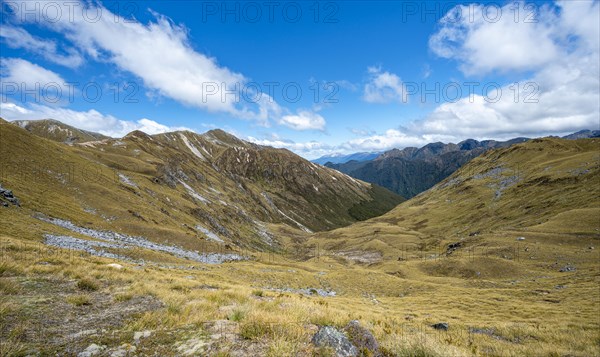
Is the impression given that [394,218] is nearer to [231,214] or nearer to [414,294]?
[231,214]

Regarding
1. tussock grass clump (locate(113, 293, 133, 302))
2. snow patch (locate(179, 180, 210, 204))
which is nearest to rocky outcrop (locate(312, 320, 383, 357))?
tussock grass clump (locate(113, 293, 133, 302))

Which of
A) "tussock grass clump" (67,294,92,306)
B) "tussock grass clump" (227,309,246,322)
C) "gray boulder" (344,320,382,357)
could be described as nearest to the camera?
"gray boulder" (344,320,382,357)

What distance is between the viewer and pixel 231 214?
149750 millimetres

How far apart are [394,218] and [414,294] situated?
14317 centimetres

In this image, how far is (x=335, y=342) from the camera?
8.06 m

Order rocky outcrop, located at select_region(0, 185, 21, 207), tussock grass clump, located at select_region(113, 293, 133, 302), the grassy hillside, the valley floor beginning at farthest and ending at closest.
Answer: rocky outcrop, located at select_region(0, 185, 21, 207)
tussock grass clump, located at select_region(113, 293, 133, 302)
the grassy hillside
the valley floor

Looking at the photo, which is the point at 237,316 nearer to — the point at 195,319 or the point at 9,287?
the point at 195,319

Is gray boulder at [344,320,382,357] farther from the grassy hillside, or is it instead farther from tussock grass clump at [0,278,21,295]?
tussock grass clump at [0,278,21,295]

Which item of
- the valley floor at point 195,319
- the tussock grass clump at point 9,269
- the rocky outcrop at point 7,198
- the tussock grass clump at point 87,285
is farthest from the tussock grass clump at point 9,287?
the rocky outcrop at point 7,198

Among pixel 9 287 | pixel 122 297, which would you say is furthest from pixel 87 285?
pixel 9 287

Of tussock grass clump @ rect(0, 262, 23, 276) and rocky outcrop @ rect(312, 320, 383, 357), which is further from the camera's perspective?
tussock grass clump @ rect(0, 262, 23, 276)

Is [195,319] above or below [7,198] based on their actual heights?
below

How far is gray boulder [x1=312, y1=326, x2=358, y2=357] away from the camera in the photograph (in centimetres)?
780

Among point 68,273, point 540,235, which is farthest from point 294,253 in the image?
point 68,273
